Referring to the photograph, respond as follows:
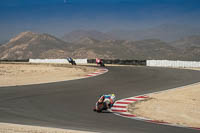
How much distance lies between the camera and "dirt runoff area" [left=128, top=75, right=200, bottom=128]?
1032 cm

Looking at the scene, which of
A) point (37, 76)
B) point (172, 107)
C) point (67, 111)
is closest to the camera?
point (67, 111)

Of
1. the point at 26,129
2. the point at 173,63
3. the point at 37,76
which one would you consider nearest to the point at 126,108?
the point at 26,129

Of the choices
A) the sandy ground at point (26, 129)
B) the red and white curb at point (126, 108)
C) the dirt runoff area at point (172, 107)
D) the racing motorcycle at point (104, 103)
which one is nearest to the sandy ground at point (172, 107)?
the dirt runoff area at point (172, 107)

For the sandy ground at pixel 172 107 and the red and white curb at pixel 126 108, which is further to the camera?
the sandy ground at pixel 172 107

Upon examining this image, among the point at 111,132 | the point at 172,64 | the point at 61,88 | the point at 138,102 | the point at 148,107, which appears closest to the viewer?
the point at 111,132

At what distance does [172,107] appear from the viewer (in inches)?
492

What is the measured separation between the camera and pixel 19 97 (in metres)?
14.1

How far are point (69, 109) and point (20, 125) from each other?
3013 millimetres

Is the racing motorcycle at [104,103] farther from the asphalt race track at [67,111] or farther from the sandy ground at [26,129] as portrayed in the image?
the sandy ground at [26,129]

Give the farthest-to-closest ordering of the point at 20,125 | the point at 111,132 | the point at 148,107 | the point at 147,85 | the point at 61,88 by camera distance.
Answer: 1. the point at 147,85
2. the point at 61,88
3. the point at 148,107
4. the point at 20,125
5. the point at 111,132

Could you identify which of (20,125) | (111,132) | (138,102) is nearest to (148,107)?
(138,102)

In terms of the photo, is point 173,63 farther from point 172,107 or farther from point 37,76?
point 172,107

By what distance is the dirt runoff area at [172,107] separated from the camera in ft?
33.9

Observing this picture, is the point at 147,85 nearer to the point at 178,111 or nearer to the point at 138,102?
the point at 138,102
